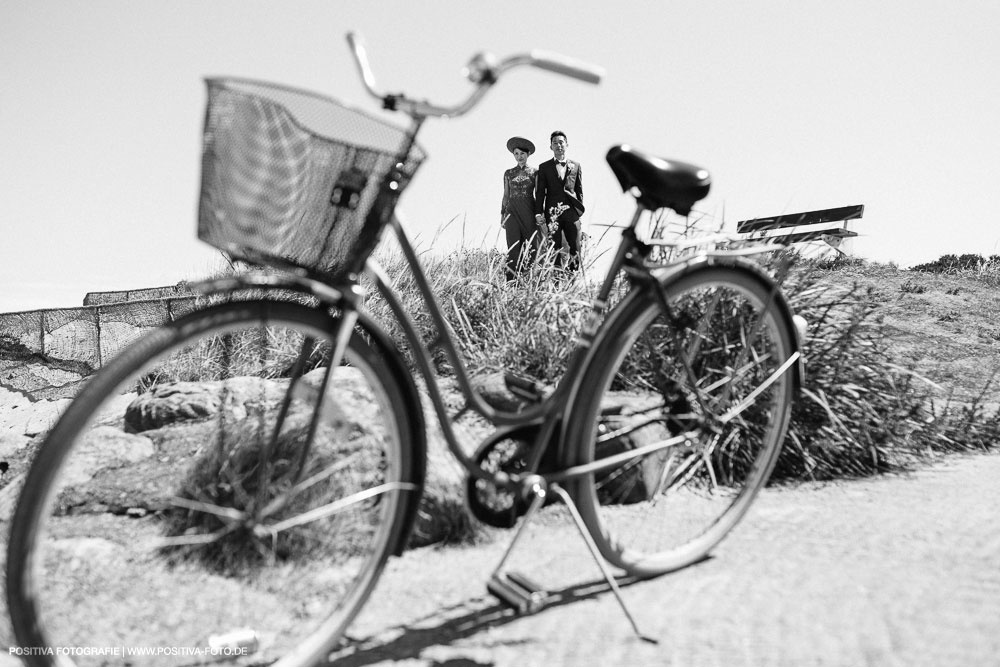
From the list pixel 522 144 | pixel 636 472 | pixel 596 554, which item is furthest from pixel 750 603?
pixel 522 144

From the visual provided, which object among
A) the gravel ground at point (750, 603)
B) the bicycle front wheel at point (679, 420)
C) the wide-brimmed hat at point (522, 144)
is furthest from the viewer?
the wide-brimmed hat at point (522, 144)

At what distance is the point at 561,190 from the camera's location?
739 cm

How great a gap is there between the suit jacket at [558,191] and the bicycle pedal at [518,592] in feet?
17.9

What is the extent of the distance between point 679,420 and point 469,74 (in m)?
1.29

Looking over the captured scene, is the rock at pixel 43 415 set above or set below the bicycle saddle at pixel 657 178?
below

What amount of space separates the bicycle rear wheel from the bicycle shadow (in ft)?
0.48

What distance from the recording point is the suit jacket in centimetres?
Result: 739

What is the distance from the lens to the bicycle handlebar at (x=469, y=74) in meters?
1.71

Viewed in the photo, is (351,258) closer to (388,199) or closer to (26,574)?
(388,199)

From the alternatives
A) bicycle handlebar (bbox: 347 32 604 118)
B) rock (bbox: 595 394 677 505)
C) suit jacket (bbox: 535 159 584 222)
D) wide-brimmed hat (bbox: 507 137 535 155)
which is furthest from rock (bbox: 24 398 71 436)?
bicycle handlebar (bbox: 347 32 604 118)

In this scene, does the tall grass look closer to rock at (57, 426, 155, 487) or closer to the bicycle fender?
rock at (57, 426, 155, 487)

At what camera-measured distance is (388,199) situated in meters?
1.75

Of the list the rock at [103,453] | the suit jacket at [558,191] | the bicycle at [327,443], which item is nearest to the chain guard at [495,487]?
the bicycle at [327,443]

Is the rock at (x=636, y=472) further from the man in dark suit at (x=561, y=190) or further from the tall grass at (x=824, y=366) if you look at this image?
the man in dark suit at (x=561, y=190)
